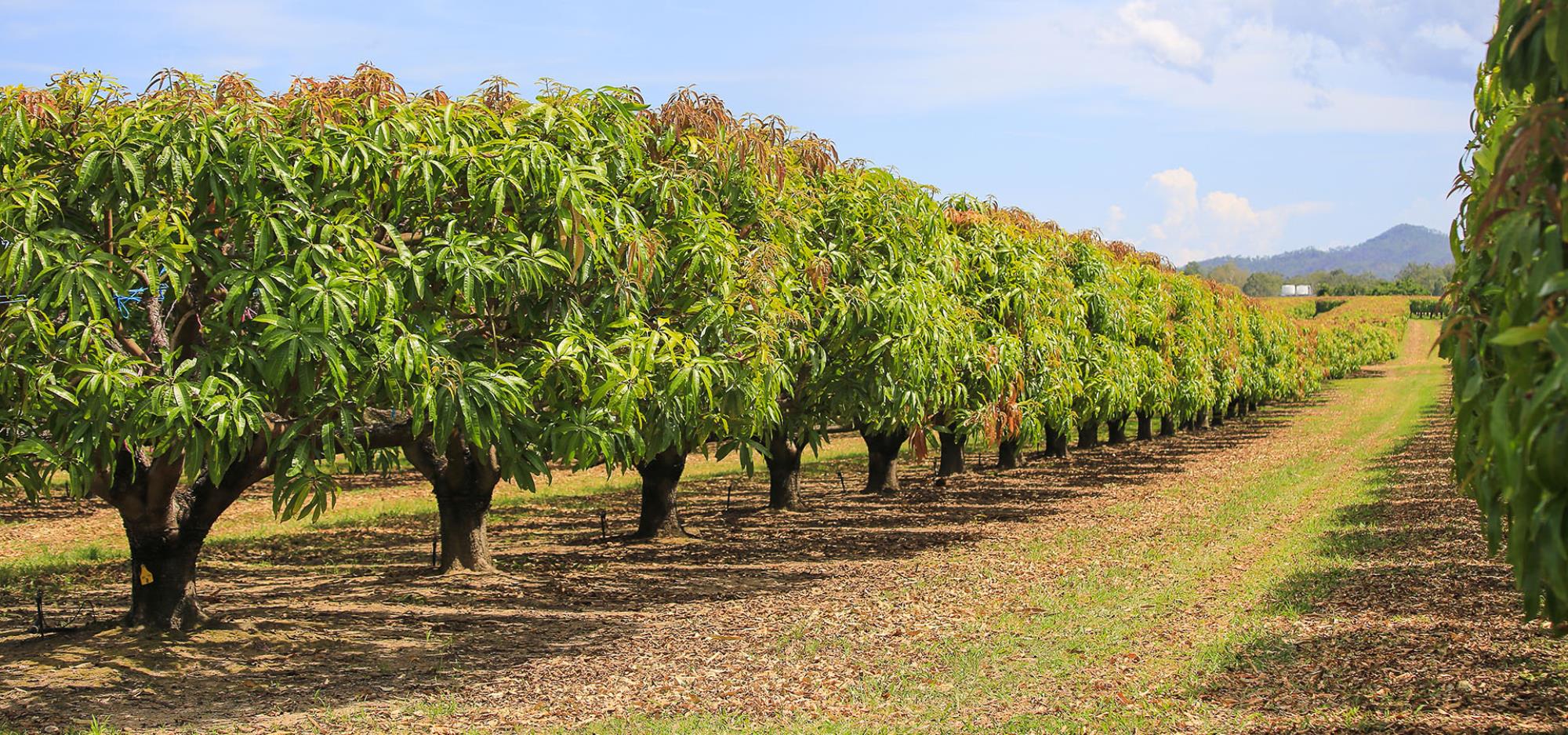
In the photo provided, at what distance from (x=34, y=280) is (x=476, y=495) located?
7685mm

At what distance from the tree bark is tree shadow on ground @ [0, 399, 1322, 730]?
367 millimetres

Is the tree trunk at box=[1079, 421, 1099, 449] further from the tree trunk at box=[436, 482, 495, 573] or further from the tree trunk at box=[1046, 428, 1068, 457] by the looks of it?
the tree trunk at box=[436, 482, 495, 573]

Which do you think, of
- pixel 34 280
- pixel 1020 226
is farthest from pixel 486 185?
pixel 1020 226

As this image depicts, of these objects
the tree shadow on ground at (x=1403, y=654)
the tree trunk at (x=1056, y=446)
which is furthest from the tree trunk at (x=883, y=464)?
the tree shadow on ground at (x=1403, y=654)

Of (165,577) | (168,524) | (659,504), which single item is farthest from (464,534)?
(168,524)

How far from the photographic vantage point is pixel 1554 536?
10.9 feet

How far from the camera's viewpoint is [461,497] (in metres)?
14.5

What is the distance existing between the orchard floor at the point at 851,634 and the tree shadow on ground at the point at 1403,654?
37 mm

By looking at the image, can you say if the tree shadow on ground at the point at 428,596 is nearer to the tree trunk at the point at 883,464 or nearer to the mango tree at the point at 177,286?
the tree trunk at the point at 883,464

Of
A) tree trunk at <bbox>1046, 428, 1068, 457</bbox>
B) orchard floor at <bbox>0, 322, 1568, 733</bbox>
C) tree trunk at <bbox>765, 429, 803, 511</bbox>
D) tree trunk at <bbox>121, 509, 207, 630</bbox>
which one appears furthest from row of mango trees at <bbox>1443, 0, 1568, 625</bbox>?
tree trunk at <bbox>1046, 428, 1068, 457</bbox>

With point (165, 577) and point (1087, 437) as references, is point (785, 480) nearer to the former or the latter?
point (165, 577)

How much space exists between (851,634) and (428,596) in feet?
17.9

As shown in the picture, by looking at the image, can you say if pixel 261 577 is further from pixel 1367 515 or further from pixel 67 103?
pixel 1367 515

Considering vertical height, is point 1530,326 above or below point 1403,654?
above
